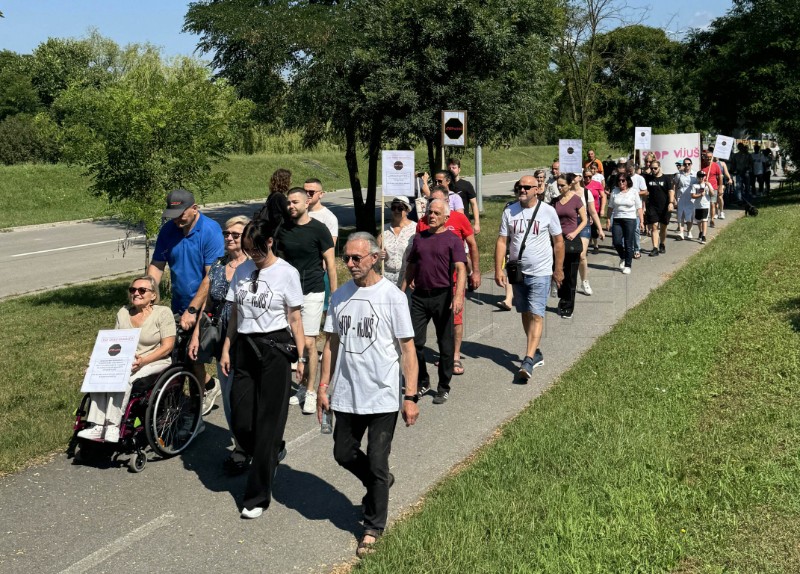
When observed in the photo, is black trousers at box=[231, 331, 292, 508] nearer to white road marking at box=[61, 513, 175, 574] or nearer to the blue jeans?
white road marking at box=[61, 513, 175, 574]

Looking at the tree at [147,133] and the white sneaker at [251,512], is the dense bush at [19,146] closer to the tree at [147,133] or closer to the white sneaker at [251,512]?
the tree at [147,133]

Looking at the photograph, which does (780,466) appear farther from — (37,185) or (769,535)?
(37,185)

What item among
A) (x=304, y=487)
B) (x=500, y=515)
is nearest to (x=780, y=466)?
(x=500, y=515)

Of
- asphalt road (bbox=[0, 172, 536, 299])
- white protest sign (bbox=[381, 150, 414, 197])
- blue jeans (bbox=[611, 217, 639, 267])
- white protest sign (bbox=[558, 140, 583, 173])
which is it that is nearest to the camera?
white protest sign (bbox=[381, 150, 414, 197])

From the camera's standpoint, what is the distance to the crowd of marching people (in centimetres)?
504

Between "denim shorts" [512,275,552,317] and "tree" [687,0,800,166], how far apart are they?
1952 cm

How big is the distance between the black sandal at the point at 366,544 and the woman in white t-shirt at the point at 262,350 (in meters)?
0.80

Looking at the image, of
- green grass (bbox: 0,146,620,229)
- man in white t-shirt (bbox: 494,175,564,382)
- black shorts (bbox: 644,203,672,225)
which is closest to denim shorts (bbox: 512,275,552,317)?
man in white t-shirt (bbox: 494,175,564,382)

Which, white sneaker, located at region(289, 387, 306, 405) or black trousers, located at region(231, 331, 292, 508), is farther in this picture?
white sneaker, located at region(289, 387, 306, 405)

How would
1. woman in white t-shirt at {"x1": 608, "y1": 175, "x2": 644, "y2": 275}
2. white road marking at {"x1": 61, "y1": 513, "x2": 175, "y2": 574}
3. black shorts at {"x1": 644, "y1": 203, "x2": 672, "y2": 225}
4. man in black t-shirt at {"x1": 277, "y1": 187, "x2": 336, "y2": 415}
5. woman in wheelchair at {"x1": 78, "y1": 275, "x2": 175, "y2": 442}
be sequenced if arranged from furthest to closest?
black shorts at {"x1": 644, "y1": 203, "x2": 672, "y2": 225} < woman in white t-shirt at {"x1": 608, "y1": 175, "x2": 644, "y2": 275} < man in black t-shirt at {"x1": 277, "y1": 187, "x2": 336, "y2": 415} < woman in wheelchair at {"x1": 78, "y1": 275, "x2": 175, "y2": 442} < white road marking at {"x1": 61, "y1": 513, "x2": 175, "y2": 574}

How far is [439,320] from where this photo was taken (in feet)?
26.1

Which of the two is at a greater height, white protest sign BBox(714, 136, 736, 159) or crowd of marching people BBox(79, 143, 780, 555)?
white protest sign BBox(714, 136, 736, 159)

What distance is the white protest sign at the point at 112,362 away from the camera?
6.18 metres

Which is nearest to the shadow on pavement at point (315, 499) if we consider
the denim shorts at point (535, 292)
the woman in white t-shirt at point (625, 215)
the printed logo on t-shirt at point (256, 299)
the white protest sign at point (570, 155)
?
the printed logo on t-shirt at point (256, 299)
